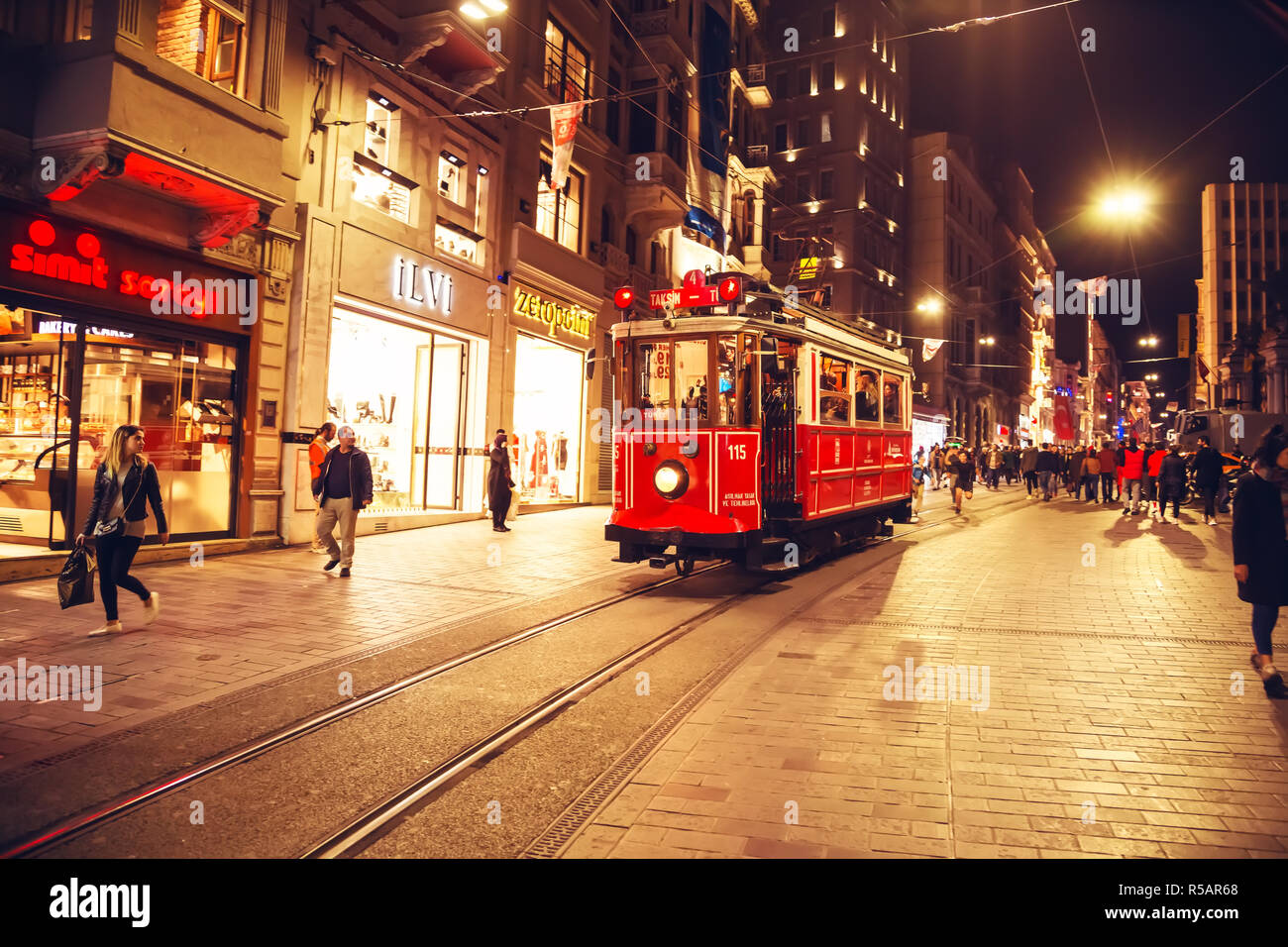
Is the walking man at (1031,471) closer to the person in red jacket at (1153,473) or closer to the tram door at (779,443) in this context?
the person in red jacket at (1153,473)

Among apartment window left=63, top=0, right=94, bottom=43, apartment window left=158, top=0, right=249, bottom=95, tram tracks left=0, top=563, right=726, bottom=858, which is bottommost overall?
tram tracks left=0, top=563, right=726, bottom=858

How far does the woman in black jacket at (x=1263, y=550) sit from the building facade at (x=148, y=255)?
11777 mm

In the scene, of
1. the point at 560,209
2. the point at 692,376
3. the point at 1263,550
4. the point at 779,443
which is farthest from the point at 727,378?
the point at 560,209

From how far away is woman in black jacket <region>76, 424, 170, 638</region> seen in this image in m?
7.23

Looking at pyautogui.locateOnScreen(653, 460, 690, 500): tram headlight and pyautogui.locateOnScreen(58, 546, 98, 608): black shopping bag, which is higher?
pyautogui.locateOnScreen(653, 460, 690, 500): tram headlight

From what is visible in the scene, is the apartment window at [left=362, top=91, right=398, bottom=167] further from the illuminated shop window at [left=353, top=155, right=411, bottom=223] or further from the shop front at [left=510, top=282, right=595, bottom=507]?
the shop front at [left=510, top=282, right=595, bottom=507]

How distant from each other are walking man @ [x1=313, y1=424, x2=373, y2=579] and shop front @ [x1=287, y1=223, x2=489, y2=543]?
10.7 ft

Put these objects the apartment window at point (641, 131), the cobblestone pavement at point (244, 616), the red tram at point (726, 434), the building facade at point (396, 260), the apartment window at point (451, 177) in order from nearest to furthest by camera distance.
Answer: the cobblestone pavement at point (244, 616) < the red tram at point (726, 434) < the building facade at point (396, 260) < the apartment window at point (451, 177) < the apartment window at point (641, 131)

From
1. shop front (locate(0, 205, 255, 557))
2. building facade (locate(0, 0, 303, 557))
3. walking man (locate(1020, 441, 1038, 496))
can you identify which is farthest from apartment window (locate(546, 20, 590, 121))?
walking man (locate(1020, 441, 1038, 496))

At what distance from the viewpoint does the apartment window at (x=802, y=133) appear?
153 ft

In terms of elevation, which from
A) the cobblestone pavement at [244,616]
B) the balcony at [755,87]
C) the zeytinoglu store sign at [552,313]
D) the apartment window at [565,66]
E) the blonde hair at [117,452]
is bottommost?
the cobblestone pavement at [244,616]

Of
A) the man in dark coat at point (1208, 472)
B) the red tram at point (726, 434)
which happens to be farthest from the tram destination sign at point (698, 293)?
the man in dark coat at point (1208, 472)

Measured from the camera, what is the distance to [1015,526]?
1836 cm
